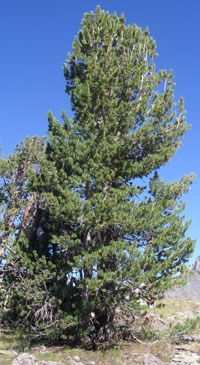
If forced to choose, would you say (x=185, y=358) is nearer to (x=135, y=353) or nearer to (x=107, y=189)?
(x=135, y=353)

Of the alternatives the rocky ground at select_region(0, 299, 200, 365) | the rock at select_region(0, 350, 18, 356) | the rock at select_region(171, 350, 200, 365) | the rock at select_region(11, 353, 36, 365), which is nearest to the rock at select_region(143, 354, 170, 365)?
the rocky ground at select_region(0, 299, 200, 365)

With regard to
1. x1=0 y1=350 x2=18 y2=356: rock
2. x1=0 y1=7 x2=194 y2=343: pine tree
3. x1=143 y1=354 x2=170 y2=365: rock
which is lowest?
x1=143 y1=354 x2=170 y2=365: rock

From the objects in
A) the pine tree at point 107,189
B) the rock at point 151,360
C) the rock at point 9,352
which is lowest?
the rock at point 151,360

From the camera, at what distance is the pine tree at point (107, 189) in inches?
488

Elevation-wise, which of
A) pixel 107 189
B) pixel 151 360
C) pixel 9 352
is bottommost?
pixel 151 360

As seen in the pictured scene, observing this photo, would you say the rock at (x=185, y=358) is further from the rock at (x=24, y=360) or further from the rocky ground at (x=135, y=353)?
the rock at (x=24, y=360)

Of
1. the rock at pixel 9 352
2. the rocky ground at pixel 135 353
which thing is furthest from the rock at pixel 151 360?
the rock at pixel 9 352

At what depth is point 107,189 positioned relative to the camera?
1423cm

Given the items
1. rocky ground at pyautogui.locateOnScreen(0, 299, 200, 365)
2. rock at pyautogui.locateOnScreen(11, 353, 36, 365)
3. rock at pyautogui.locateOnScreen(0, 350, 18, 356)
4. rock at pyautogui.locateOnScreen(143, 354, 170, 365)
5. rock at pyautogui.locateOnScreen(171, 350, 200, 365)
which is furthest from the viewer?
rock at pyautogui.locateOnScreen(0, 350, 18, 356)

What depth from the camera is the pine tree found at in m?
12.4

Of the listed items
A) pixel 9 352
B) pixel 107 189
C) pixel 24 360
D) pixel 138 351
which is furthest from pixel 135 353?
pixel 107 189

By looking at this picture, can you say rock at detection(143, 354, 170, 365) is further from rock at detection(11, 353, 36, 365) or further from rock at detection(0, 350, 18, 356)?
rock at detection(0, 350, 18, 356)

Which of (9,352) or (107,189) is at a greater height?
(107,189)

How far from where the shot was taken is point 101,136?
561 inches
